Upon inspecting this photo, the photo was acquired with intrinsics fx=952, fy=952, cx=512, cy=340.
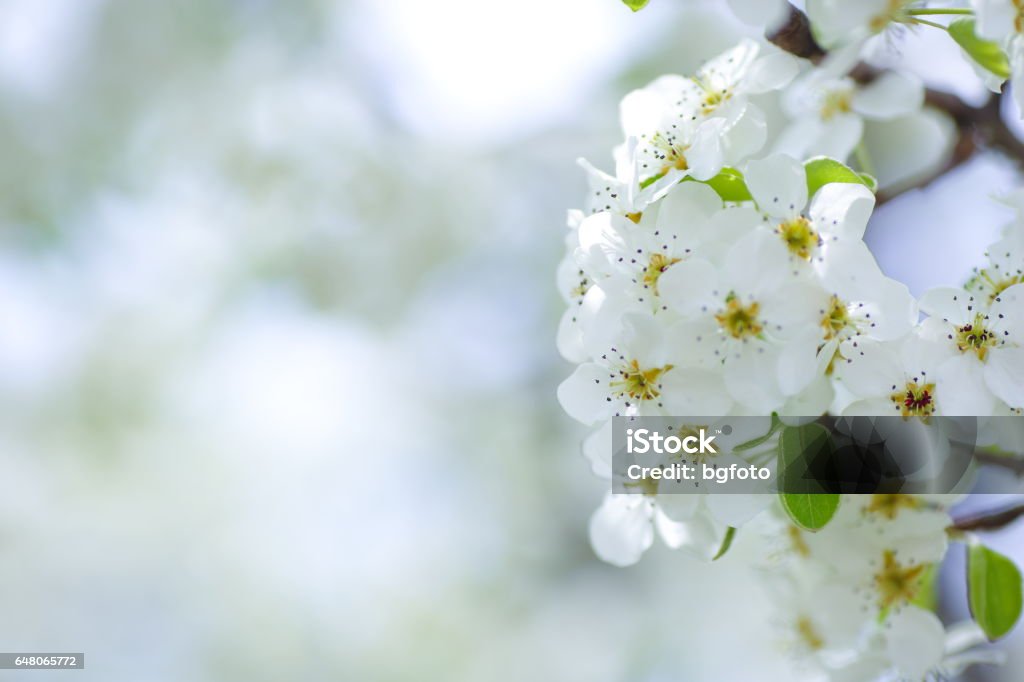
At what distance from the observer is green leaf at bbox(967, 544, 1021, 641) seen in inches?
26.2

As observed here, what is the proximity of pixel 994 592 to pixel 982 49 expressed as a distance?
37cm

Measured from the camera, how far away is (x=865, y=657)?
721 mm

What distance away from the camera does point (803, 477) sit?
0.55 meters

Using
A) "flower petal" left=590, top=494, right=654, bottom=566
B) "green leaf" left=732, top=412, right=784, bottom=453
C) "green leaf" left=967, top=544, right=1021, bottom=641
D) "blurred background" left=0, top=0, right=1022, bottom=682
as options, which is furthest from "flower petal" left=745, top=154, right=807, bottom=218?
"blurred background" left=0, top=0, right=1022, bottom=682

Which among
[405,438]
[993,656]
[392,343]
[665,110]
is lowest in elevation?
[993,656]

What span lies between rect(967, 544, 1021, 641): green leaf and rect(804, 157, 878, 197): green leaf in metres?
0.30

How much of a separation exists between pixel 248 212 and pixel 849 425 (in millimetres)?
1394

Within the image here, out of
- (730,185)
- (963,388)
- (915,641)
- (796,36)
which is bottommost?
(915,641)

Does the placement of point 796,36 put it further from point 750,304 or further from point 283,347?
point 283,347

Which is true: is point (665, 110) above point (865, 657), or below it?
above

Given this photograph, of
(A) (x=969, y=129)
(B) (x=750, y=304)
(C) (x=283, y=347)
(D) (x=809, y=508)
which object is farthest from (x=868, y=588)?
(C) (x=283, y=347)

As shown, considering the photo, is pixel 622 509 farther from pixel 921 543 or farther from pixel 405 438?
pixel 405 438

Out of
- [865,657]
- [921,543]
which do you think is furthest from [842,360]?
[865,657]
